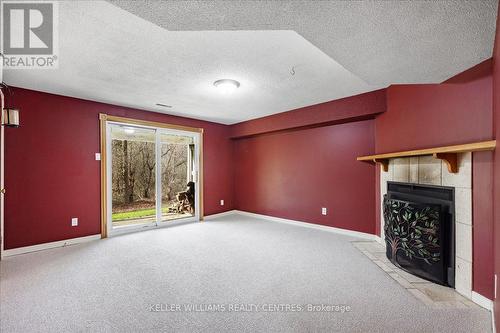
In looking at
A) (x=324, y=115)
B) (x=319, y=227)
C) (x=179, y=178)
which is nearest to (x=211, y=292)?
(x=319, y=227)

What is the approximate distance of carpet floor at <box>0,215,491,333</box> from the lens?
5.57 feet

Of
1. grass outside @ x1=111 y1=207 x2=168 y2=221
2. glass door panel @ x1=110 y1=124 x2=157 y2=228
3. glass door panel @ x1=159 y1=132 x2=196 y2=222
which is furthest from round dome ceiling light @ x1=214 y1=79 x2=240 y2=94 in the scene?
grass outside @ x1=111 y1=207 x2=168 y2=221

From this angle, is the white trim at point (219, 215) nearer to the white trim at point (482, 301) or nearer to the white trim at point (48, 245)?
the white trim at point (48, 245)

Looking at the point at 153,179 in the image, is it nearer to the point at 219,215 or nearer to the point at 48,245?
the point at 219,215

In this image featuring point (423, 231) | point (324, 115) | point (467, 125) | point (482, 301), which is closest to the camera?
point (482, 301)

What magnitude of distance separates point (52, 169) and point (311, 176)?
4.41 meters

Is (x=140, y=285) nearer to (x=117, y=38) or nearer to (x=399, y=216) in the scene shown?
(x=117, y=38)

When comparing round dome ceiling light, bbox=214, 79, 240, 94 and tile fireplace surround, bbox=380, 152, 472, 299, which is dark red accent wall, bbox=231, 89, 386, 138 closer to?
tile fireplace surround, bbox=380, 152, 472, 299

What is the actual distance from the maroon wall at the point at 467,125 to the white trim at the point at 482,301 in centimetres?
4

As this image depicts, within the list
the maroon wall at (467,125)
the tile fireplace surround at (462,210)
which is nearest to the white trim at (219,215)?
the maroon wall at (467,125)

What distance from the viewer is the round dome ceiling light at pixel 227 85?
2.91m

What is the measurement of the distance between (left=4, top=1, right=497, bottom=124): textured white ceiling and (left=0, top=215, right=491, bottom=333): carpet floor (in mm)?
2007

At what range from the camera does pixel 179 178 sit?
5.77 m

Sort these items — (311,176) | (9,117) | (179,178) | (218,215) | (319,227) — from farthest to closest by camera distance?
(179,178) < (218,215) < (311,176) < (319,227) < (9,117)
